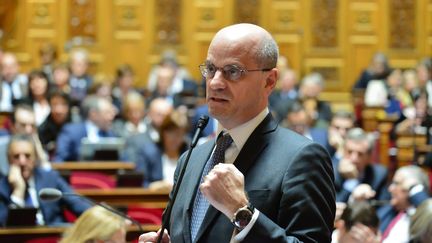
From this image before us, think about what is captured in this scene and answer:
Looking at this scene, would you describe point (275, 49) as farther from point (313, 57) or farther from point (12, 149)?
point (313, 57)

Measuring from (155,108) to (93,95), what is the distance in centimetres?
122

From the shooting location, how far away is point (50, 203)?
5.95 m

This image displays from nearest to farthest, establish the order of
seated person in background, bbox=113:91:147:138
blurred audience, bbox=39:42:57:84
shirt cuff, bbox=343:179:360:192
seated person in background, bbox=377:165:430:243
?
seated person in background, bbox=377:165:430:243 < shirt cuff, bbox=343:179:360:192 < seated person in background, bbox=113:91:147:138 < blurred audience, bbox=39:42:57:84

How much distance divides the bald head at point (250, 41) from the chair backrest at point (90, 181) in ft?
16.7

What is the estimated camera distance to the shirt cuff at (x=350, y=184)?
6.41m

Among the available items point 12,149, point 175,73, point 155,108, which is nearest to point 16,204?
point 12,149

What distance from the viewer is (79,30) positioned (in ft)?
43.7

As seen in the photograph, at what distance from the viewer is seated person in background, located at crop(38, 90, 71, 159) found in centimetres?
938

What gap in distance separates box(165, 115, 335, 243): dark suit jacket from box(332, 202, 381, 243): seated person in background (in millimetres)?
2122

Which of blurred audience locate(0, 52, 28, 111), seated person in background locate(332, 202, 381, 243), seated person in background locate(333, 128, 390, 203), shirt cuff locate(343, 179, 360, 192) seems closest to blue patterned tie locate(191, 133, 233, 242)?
seated person in background locate(332, 202, 381, 243)

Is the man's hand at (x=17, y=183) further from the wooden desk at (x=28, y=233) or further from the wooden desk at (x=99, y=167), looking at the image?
the wooden desk at (x=99, y=167)

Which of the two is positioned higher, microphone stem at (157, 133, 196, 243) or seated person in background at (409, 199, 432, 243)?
microphone stem at (157, 133, 196, 243)

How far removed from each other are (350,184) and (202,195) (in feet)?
14.3

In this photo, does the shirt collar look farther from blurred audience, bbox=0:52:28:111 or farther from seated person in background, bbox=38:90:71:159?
blurred audience, bbox=0:52:28:111
